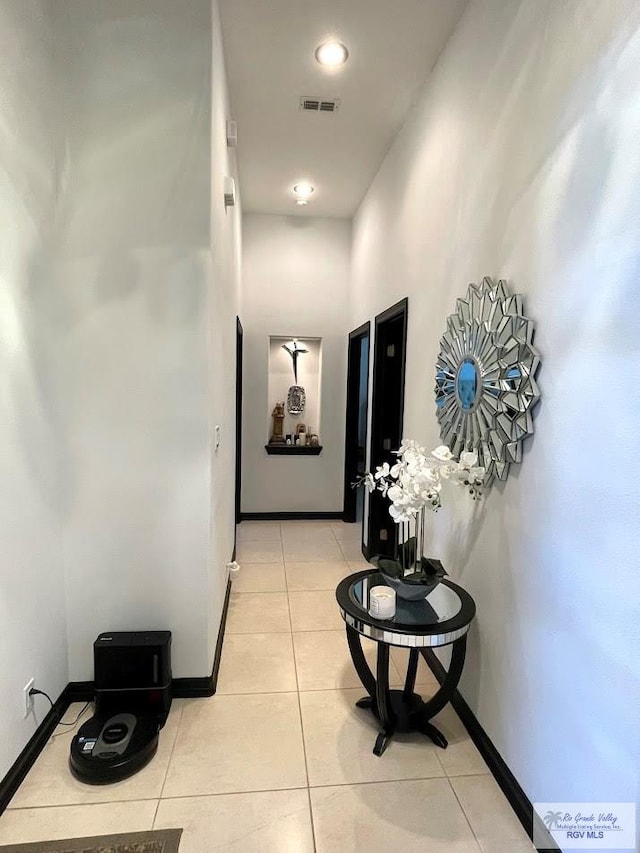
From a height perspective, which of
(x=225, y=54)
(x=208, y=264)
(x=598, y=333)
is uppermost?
(x=225, y=54)

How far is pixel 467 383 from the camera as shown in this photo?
2.05 metres

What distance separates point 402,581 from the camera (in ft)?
6.36

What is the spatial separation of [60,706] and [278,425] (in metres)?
3.34

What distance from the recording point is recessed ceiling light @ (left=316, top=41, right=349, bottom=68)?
2463 millimetres

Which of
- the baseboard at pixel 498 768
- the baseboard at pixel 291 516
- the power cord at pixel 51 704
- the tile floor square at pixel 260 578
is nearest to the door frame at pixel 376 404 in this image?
the tile floor square at pixel 260 578

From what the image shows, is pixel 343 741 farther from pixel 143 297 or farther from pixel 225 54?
pixel 225 54

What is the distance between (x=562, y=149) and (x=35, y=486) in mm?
2192

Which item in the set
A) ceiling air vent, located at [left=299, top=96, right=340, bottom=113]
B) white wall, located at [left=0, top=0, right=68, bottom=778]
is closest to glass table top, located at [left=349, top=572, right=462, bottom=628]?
white wall, located at [left=0, top=0, right=68, bottom=778]

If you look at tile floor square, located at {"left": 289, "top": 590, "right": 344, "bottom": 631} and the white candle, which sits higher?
the white candle

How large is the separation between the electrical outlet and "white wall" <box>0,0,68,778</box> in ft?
0.07

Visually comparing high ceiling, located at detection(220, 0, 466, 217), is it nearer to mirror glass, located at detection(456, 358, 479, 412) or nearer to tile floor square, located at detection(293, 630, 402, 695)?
mirror glass, located at detection(456, 358, 479, 412)

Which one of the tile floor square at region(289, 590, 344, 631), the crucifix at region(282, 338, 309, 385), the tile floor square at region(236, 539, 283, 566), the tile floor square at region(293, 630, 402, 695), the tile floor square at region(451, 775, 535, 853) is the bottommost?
the tile floor square at region(451, 775, 535, 853)

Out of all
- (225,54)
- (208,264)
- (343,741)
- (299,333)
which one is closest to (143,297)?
(208,264)

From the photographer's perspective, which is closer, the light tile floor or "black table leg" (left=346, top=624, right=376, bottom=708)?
the light tile floor
